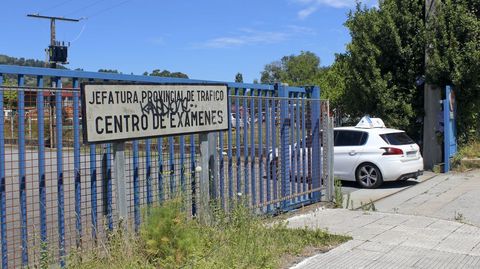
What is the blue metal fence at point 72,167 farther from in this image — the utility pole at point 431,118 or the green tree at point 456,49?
the utility pole at point 431,118

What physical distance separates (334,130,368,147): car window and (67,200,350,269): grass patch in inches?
299

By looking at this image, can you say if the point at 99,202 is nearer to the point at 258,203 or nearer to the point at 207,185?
the point at 207,185

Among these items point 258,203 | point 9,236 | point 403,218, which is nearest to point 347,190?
point 403,218

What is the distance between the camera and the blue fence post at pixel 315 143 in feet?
33.3

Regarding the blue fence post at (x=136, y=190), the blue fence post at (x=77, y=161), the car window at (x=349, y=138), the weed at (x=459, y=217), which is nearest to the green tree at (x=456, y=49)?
the car window at (x=349, y=138)

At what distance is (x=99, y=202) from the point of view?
5980 mm

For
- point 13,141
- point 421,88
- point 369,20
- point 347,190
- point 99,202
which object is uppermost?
point 369,20

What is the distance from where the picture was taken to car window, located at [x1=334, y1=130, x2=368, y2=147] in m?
14.1

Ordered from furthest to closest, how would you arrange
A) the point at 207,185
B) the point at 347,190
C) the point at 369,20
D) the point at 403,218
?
the point at 369,20 < the point at 347,190 < the point at 403,218 < the point at 207,185

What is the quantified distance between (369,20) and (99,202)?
1429 cm

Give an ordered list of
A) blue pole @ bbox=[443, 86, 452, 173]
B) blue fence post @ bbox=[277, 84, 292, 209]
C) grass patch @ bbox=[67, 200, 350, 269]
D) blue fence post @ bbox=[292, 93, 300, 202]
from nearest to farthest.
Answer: grass patch @ bbox=[67, 200, 350, 269]
blue fence post @ bbox=[277, 84, 292, 209]
blue fence post @ bbox=[292, 93, 300, 202]
blue pole @ bbox=[443, 86, 452, 173]

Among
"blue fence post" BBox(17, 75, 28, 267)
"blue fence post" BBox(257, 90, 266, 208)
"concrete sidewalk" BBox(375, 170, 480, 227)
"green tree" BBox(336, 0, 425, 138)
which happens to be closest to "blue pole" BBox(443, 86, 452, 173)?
"green tree" BBox(336, 0, 425, 138)

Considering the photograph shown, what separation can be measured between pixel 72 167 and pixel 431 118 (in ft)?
47.8

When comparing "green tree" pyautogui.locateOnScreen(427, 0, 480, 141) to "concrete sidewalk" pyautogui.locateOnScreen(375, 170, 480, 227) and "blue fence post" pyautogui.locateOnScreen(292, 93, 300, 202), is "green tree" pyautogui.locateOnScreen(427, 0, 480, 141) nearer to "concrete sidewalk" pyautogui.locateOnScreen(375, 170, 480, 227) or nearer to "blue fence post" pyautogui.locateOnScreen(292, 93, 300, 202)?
"concrete sidewalk" pyautogui.locateOnScreen(375, 170, 480, 227)
